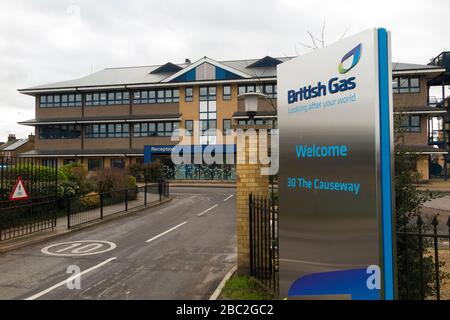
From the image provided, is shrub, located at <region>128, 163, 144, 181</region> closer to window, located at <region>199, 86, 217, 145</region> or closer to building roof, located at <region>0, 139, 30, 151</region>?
window, located at <region>199, 86, 217, 145</region>

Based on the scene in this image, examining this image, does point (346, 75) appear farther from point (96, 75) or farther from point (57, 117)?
point (96, 75)

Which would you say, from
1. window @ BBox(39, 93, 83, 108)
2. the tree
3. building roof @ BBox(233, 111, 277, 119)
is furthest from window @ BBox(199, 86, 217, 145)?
the tree

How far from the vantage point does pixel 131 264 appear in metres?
8.56

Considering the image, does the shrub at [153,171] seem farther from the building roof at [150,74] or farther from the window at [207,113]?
the building roof at [150,74]

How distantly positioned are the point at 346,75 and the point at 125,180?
20.3 m

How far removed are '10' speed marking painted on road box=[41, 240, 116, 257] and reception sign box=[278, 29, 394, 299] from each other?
6.99 m

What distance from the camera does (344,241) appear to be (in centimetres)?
351

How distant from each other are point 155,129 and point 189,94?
5508mm

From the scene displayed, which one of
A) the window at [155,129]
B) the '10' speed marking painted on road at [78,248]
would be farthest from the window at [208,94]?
the '10' speed marking painted on road at [78,248]

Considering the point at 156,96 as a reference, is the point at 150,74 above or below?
above

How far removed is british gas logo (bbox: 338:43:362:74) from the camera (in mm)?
3322

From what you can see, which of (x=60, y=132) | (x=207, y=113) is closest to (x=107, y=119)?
(x=60, y=132)

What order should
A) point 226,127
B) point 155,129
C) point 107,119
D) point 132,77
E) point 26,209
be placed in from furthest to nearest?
point 132,77, point 107,119, point 155,129, point 226,127, point 26,209

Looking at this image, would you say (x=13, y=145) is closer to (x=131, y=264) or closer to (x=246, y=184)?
(x=131, y=264)
